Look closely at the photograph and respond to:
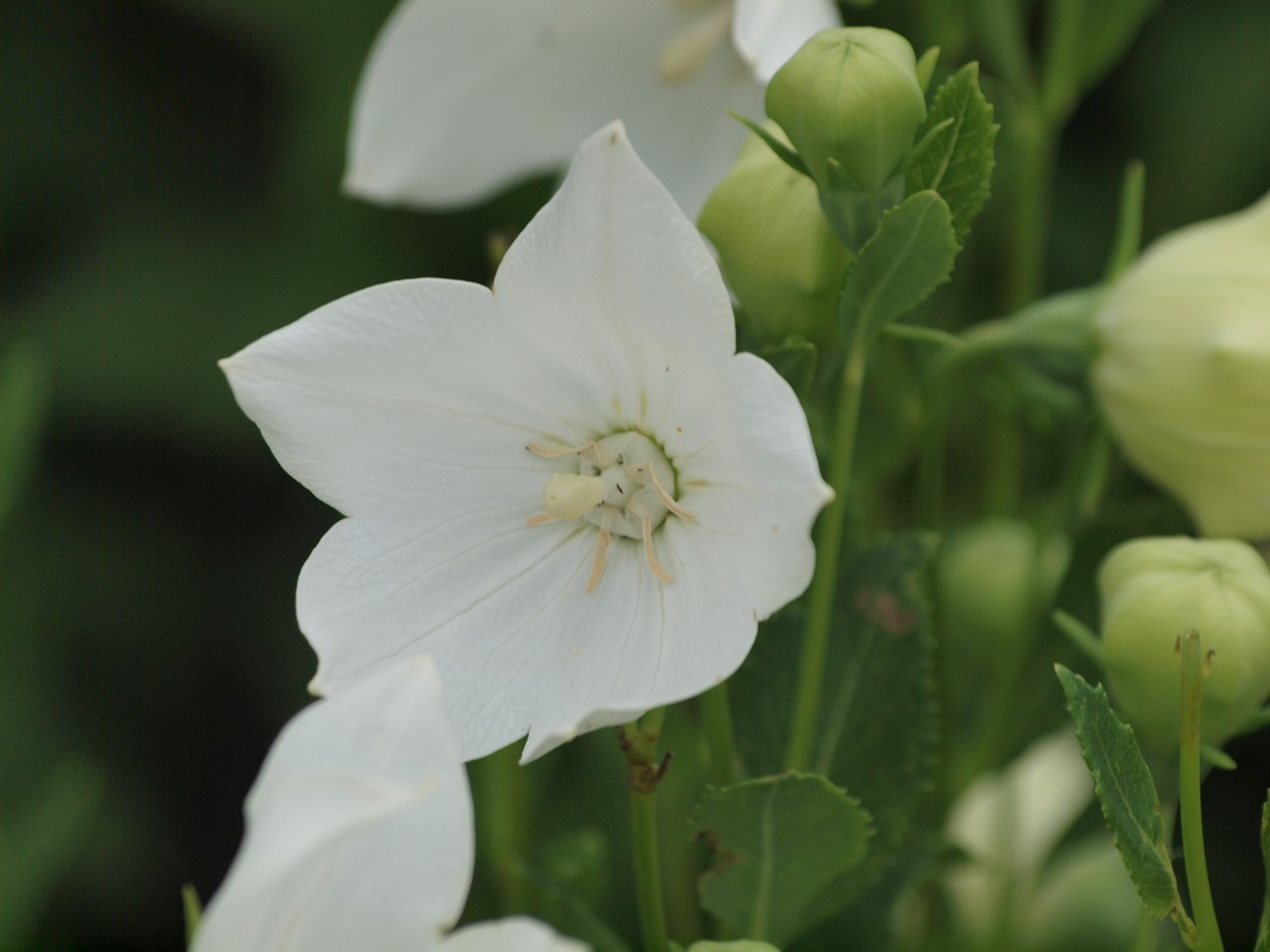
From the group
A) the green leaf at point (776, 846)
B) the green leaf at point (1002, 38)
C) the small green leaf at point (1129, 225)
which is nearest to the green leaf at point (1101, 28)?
the green leaf at point (1002, 38)

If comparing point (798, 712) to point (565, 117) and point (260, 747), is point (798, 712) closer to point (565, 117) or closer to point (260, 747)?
point (565, 117)

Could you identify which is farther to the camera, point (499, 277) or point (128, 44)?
point (128, 44)

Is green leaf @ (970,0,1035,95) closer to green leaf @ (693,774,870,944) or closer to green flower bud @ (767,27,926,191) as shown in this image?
green flower bud @ (767,27,926,191)

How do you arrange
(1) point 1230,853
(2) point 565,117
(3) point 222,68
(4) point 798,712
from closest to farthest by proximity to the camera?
(4) point 798,712
(2) point 565,117
(1) point 1230,853
(3) point 222,68

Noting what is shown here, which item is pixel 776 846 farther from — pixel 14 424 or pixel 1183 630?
pixel 14 424

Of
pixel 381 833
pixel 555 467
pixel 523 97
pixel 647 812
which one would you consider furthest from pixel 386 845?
pixel 523 97

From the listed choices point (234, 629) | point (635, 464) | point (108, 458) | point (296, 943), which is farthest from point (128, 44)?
point (296, 943)

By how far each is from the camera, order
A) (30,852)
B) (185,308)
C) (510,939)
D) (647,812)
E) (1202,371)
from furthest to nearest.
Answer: (185,308) → (30,852) → (1202,371) → (647,812) → (510,939)

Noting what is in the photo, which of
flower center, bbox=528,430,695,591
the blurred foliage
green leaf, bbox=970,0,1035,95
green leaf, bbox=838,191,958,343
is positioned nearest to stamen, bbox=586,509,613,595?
flower center, bbox=528,430,695,591
